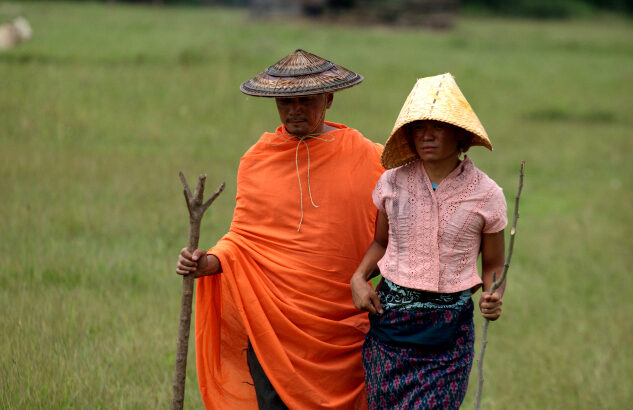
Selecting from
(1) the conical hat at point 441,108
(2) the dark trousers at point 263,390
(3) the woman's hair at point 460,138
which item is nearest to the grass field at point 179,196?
(2) the dark trousers at point 263,390

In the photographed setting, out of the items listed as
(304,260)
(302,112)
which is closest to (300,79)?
(302,112)

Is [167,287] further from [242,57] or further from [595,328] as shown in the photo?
[242,57]

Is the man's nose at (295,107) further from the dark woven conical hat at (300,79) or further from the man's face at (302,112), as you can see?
the dark woven conical hat at (300,79)

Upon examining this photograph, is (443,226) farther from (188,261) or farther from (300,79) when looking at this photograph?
(188,261)

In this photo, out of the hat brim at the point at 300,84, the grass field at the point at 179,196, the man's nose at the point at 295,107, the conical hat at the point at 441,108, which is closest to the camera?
the conical hat at the point at 441,108

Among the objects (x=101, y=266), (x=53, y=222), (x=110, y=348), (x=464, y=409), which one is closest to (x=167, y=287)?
(x=101, y=266)

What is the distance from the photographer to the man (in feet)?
10.8

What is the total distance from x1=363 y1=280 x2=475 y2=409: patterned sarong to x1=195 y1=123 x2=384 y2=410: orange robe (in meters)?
0.34

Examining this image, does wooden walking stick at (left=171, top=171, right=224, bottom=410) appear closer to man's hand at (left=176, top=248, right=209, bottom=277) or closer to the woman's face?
man's hand at (left=176, top=248, right=209, bottom=277)

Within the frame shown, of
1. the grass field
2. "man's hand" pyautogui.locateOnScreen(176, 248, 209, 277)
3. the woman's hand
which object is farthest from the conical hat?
the grass field

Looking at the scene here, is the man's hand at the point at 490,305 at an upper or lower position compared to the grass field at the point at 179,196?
upper

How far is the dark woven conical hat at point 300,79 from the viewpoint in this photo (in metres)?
3.13

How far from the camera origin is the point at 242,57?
14.8 m

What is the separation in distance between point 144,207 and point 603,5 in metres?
41.9
